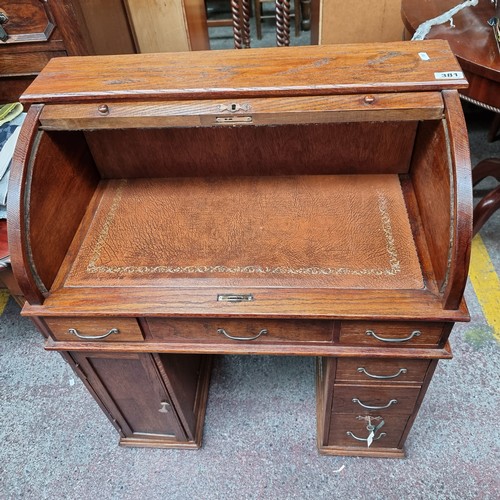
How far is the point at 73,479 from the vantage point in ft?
4.72

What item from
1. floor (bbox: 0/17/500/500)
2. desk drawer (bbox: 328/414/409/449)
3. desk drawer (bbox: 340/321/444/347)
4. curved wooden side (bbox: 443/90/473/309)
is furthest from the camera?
floor (bbox: 0/17/500/500)

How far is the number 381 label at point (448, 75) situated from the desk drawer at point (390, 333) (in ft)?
1.64

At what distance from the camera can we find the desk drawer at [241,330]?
3.15 ft

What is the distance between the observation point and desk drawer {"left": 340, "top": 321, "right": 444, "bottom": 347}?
930mm

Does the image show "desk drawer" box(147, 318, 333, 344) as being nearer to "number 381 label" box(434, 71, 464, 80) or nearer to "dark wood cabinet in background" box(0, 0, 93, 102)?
"number 381 label" box(434, 71, 464, 80)

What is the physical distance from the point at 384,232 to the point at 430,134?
0.78 ft

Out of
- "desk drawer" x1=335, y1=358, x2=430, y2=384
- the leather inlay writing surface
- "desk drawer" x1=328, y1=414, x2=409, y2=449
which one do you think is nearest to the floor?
"desk drawer" x1=328, y1=414, x2=409, y2=449

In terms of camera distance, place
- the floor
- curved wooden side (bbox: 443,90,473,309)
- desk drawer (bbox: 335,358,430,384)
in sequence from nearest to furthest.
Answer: curved wooden side (bbox: 443,90,473,309)
desk drawer (bbox: 335,358,430,384)
the floor

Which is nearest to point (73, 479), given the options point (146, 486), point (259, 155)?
point (146, 486)

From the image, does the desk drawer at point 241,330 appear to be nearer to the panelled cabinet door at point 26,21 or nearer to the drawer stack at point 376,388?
the drawer stack at point 376,388

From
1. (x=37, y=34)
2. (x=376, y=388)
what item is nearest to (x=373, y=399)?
(x=376, y=388)

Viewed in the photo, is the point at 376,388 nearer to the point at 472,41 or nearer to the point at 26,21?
the point at 472,41

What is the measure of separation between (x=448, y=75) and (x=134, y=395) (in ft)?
3.70

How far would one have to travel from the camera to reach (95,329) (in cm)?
100
